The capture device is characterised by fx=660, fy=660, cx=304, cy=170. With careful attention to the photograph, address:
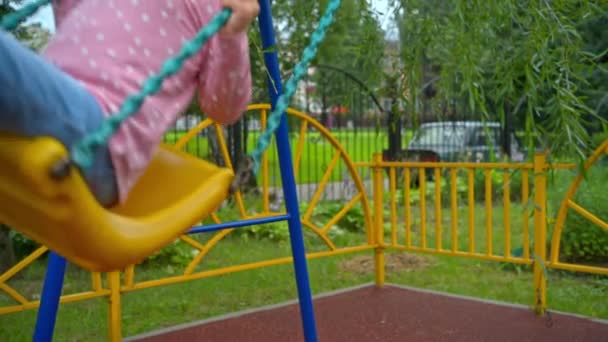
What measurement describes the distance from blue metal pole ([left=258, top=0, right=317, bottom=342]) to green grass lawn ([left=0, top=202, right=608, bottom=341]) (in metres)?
1.56

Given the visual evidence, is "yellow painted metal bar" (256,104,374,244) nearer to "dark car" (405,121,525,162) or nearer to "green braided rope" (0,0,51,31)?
"green braided rope" (0,0,51,31)

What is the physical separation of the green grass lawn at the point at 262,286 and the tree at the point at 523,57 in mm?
1724

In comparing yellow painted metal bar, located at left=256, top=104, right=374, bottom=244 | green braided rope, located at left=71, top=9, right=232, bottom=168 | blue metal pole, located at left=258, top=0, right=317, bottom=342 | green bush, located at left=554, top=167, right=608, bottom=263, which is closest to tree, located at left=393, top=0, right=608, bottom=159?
blue metal pole, located at left=258, top=0, right=317, bottom=342

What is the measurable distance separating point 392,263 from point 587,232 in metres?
1.40

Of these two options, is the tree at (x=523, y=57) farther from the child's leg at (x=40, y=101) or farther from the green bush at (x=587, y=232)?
the green bush at (x=587, y=232)

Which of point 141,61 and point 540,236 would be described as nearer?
point 141,61

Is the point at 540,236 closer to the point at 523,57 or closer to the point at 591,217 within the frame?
the point at 591,217

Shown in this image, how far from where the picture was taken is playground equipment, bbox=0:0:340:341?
0.85 metres

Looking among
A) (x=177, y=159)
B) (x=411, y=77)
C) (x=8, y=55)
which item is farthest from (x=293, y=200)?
(x=8, y=55)

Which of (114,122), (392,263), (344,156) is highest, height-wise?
(114,122)

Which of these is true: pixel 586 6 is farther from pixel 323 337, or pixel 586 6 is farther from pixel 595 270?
pixel 323 337

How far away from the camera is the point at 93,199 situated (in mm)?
937

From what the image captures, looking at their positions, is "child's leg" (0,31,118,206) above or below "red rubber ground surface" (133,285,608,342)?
above

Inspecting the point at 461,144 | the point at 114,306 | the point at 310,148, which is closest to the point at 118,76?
the point at 114,306
